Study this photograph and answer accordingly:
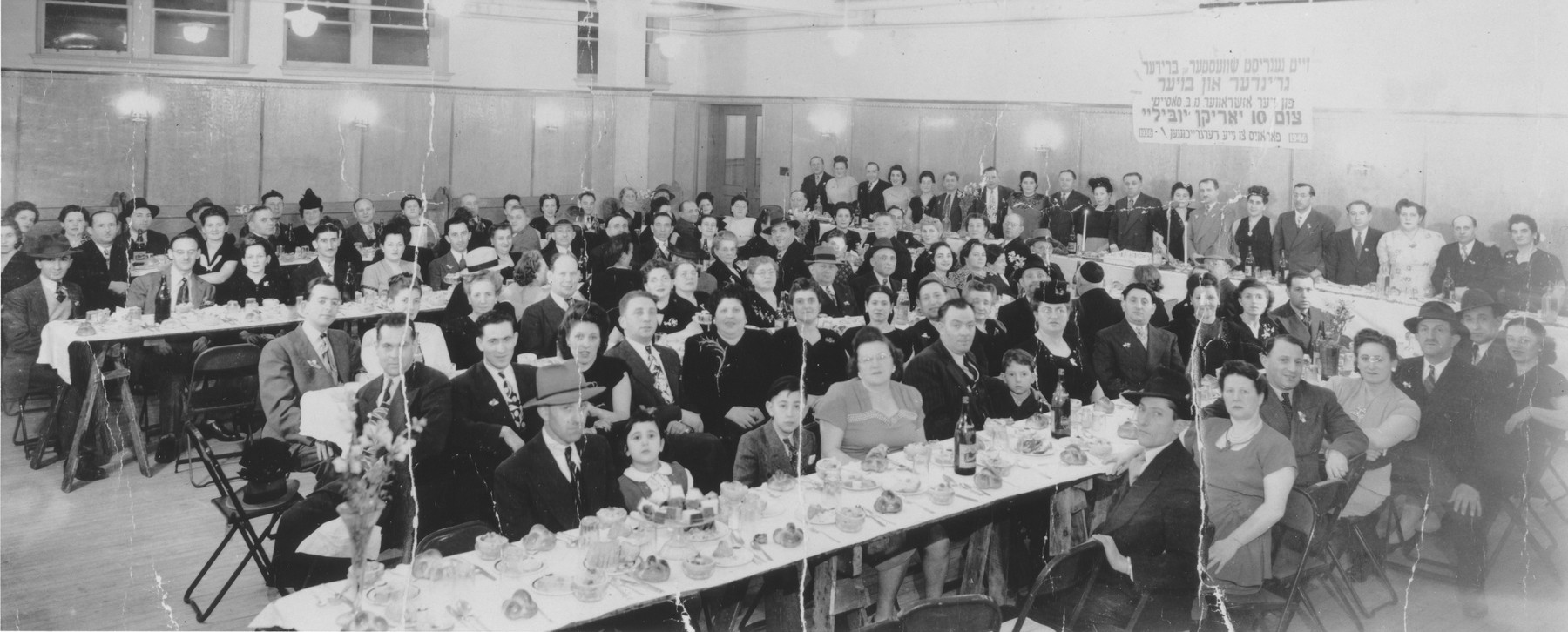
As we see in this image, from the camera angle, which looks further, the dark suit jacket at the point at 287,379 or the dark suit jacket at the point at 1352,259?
the dark suit jacket at the point at 1352,259

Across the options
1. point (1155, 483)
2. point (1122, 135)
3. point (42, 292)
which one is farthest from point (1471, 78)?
point (42, 292)

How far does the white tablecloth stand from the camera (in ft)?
23.0

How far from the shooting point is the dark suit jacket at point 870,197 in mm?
15000

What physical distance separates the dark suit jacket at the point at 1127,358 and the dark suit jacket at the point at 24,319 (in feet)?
21.0

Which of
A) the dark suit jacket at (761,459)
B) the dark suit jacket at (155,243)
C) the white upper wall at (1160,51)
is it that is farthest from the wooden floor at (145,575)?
the white upper wall at (1160,51)

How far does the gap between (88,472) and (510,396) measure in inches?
121

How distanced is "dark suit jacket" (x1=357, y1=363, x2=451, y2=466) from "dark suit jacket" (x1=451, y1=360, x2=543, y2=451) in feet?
0.16

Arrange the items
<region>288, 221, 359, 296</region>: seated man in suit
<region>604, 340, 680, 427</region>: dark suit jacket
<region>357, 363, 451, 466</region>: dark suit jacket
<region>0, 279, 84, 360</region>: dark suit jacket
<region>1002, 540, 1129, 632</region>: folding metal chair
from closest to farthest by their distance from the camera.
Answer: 1. <region>1002, 540, 1129, 632</region>: folding metal chair
2. <region>357, 363, 451, 466</region>: dark suit jacket
3. <region>604, 340, 680, 427</region>: dark suit jacket
4. <region>0, 279, 84, 360</region>: dark suit jacket
5. <region>288, 221, 359, 296</region>: seated man in suit

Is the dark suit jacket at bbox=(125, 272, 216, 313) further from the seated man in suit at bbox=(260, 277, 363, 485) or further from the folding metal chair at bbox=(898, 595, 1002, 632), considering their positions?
the folding metal chair at bbox=(898, 595, 1002, 632)

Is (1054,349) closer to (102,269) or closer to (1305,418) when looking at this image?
(1305,418)

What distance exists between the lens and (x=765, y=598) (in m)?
4.75

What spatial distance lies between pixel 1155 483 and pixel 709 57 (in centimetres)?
1415

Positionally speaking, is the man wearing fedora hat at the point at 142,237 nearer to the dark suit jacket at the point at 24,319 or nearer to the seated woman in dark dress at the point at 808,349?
the dark suit jacket at the point at 24,319

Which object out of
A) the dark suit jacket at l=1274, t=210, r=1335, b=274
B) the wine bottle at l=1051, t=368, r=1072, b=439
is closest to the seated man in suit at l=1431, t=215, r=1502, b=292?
the dark suit jacket at l=1274, t=210, r=1335, b=274
